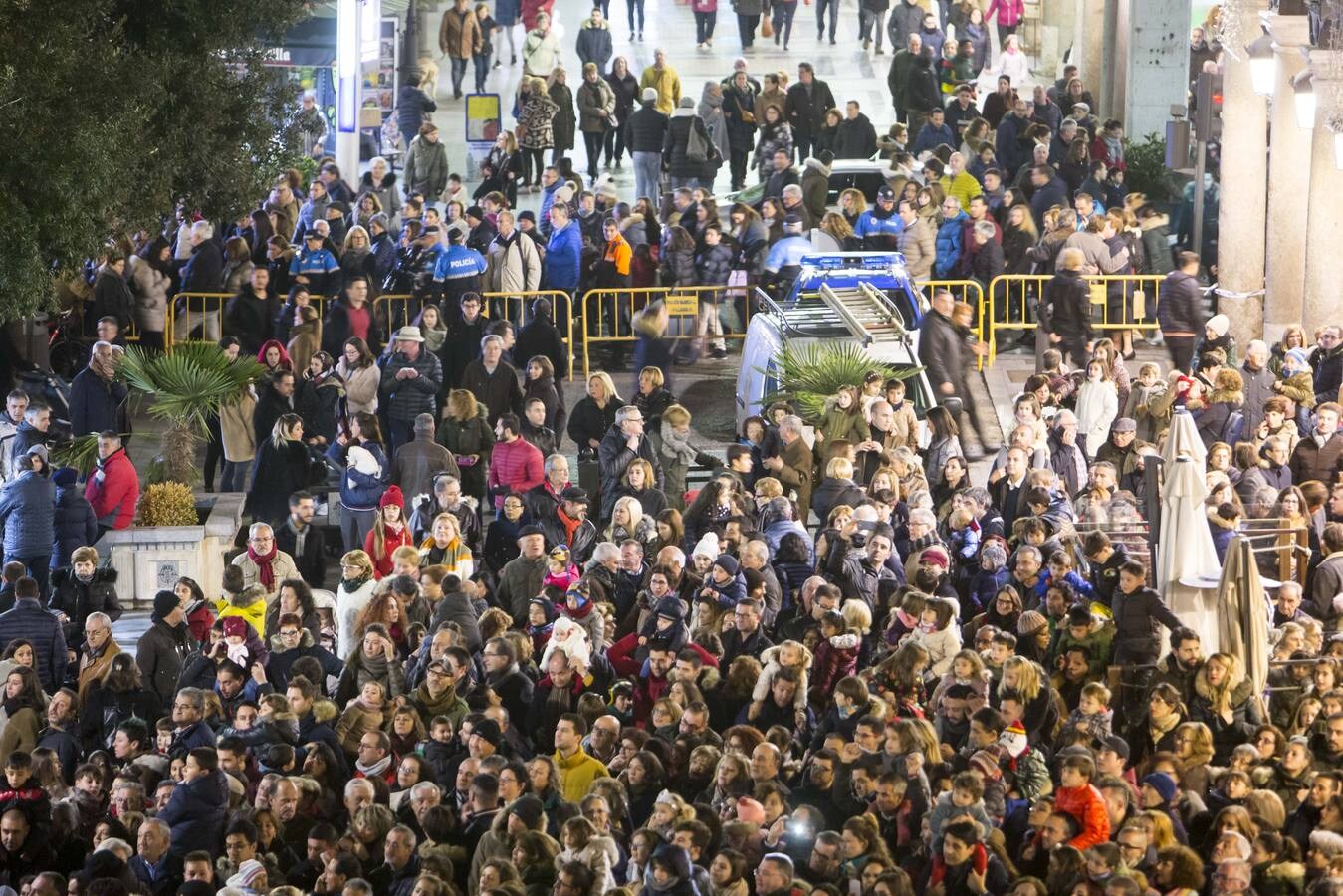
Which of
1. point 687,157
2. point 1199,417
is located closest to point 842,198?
point 687,157

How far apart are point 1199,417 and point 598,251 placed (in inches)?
308

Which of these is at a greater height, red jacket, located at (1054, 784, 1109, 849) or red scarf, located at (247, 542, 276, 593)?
red scarf, located at (247, 542, 276, 593)

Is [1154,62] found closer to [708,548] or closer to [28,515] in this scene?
[708,548]

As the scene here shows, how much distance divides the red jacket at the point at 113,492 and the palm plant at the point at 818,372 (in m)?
5.39

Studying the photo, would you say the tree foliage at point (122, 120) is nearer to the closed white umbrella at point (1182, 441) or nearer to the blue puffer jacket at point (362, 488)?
the blue puffer jacket at point (362, 488)

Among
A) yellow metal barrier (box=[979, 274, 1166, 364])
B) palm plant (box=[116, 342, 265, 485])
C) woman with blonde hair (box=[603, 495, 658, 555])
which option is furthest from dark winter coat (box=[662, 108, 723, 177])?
woman with blonde hair (box=[603, 495, 658, 555])

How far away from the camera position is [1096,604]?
18234 mm

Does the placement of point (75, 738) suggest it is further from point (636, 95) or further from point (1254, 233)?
point (636, 95)

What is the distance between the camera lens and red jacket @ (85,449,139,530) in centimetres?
2155

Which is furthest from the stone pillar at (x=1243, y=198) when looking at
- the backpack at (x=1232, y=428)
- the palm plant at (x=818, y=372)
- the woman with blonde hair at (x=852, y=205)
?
the backpack at (x=1232, y=428)

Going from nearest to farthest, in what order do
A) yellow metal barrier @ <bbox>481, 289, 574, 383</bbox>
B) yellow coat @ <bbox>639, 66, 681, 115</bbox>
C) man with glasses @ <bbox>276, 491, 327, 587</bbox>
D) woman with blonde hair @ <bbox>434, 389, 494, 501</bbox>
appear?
man with glasses @ <bbox>276, 491, 327, 587</bbox>
woman with blonde hair @ <bbox>434, 389, 494, 501</bbox>
yellow metal barrier @ <bbox>481, 289, 574, 383</bbox>
yellow coat @ <bbox>639, 66, 681, 115</bbox>

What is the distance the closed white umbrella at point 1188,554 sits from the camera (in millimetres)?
18156

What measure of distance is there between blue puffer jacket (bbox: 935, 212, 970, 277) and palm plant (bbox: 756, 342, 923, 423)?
4745 mm

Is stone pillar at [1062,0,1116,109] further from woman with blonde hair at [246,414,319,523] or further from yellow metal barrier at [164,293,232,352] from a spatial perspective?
woman with blonde hair at [246,414,319,523]
